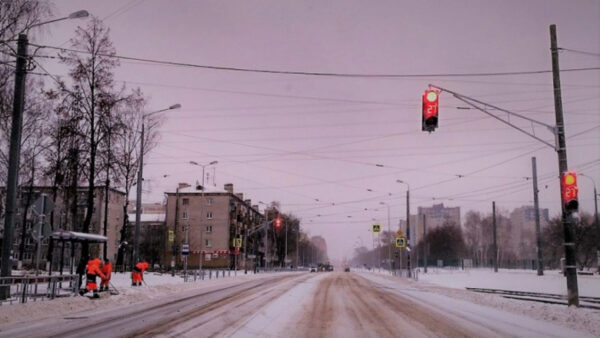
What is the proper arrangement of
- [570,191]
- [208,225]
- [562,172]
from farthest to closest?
[208,225], [562,172], [570,191]

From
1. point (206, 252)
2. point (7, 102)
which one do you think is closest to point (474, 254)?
point (206, 252)

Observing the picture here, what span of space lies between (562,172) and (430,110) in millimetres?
6202

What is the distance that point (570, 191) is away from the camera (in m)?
18.4

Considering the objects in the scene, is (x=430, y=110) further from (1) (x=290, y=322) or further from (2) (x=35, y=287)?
(2) (x=35, y=287)

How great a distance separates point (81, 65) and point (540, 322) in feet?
87.3

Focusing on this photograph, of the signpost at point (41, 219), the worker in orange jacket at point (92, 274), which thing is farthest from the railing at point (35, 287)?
the signpost at point (41, 219)

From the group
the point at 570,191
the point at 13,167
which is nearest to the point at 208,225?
the point at 13,167

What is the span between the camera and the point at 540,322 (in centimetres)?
1542

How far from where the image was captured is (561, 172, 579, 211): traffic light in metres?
18.2

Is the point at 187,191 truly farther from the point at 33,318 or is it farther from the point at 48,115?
the point at 33,318

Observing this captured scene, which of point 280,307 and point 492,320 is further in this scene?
point 280,307

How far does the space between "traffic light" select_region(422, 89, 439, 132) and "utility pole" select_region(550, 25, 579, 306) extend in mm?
5821

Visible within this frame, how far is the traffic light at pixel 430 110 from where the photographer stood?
639 inches

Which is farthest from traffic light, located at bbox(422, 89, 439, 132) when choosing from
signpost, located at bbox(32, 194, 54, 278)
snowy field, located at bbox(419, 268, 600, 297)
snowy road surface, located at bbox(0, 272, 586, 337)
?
snowy field, located at bbox(419, 268, 600, 297)
